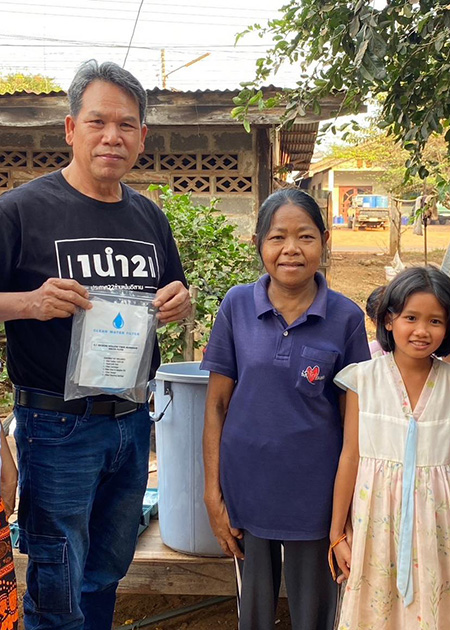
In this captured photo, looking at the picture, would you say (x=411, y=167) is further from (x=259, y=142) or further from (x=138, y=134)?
(x=259, y=142)

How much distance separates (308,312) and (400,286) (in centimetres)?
31

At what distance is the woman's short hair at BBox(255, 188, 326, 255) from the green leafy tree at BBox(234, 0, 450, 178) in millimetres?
532

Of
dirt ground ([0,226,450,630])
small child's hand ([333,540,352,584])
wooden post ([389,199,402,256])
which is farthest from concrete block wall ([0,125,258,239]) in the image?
wooden post ([389,199,402,256])

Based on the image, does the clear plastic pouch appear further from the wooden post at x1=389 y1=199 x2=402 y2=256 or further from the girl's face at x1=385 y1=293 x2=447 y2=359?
the wooden post at x1=389 y1=199 x2=402 y2=256

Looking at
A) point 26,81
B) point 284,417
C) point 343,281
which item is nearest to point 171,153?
point 284,417

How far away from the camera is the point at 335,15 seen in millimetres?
2652

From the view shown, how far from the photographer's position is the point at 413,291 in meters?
2.16

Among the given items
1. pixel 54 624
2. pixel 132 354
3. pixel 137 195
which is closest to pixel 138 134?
pixel 137 195

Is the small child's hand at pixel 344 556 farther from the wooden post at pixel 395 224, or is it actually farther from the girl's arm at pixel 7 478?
the wooden post at pixel 395 224

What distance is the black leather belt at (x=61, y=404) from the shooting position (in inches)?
84.0

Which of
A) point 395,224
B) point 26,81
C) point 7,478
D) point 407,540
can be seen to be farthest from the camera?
point 26,81

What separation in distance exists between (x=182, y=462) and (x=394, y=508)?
1.17 meters

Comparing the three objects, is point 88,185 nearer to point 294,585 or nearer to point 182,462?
point 182,462

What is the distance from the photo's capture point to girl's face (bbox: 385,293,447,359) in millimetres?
2137
